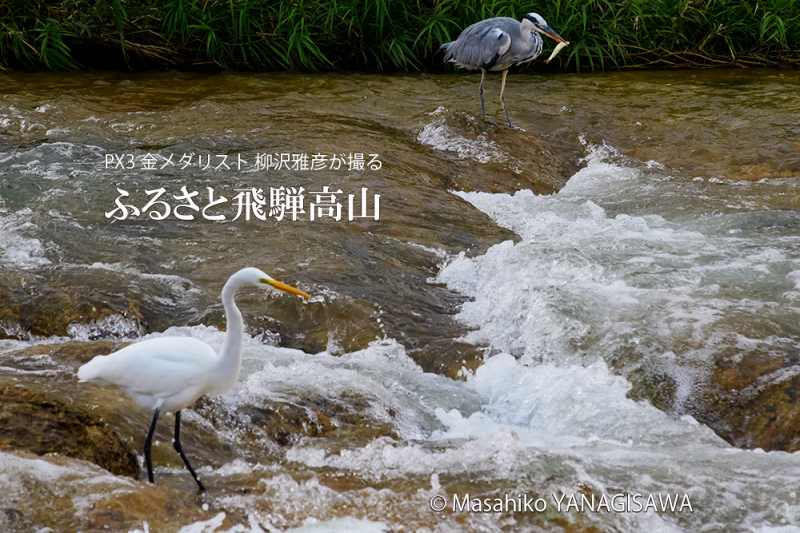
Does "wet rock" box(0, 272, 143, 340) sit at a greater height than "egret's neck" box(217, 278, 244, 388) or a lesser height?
lesser

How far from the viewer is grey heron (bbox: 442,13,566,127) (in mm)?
A: 8719

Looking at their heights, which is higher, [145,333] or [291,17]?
[291,17]

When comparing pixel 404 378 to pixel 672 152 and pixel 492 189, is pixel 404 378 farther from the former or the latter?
pixel 672 152

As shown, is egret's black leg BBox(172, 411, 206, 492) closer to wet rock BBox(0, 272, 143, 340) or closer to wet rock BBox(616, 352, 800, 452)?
wet rock BBox(0, 272, 143, 340)

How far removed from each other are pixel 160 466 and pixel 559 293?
2.42 m

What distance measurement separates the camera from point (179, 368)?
12.5 ft

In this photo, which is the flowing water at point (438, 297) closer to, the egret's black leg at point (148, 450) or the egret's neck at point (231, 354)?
the egret's black leg at point (148, 450)

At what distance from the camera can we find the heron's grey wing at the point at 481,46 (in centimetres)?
870

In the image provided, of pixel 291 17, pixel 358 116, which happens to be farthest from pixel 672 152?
pixel 291 17

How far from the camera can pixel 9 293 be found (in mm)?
5531

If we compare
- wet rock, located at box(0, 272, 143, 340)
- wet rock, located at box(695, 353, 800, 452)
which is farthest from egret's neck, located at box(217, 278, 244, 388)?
wet rock, located at box(695, 353, 800, 452)

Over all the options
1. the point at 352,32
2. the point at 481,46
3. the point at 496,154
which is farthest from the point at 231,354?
the point at 352,32

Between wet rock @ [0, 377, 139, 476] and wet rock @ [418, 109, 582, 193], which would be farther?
wet rock @ [418, 109, 582, 193]

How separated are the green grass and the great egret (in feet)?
24.3
